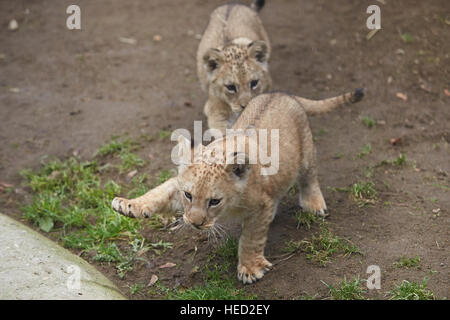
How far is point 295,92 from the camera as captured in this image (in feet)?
29.1

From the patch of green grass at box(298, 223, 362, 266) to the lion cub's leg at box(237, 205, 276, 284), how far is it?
449mm

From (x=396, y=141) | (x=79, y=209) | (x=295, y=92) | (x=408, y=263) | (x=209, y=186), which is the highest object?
(x=209, y=186)

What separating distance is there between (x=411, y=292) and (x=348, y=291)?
1.74ft

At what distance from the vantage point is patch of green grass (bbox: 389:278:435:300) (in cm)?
484

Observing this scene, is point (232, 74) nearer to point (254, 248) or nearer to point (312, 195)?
point (312, 195)

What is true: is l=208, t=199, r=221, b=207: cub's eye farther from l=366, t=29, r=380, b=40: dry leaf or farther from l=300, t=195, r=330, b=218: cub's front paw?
l=366, t=29, r=380, b=40: dry leaf

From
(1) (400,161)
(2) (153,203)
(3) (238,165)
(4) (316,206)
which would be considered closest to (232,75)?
(4) (316,206)

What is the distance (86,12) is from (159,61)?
Result: 2692mm

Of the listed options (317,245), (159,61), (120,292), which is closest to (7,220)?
(120,292)

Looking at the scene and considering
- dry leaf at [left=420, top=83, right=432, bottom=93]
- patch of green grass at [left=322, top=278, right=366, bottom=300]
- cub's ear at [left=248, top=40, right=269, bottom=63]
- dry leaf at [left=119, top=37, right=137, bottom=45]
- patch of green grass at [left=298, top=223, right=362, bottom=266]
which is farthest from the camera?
dry leaf at [left=119, top=37, right=137, bottom=45]

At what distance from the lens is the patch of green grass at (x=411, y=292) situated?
4836mm

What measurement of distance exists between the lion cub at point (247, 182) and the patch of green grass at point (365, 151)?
1.26 m

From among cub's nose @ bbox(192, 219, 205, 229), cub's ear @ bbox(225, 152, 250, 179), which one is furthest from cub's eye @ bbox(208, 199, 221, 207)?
cub's ear @ bbox(225, 152, 250, 179)

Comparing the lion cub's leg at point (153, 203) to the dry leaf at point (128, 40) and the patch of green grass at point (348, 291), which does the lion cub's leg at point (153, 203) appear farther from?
the dry leaf at point (128, 40)
